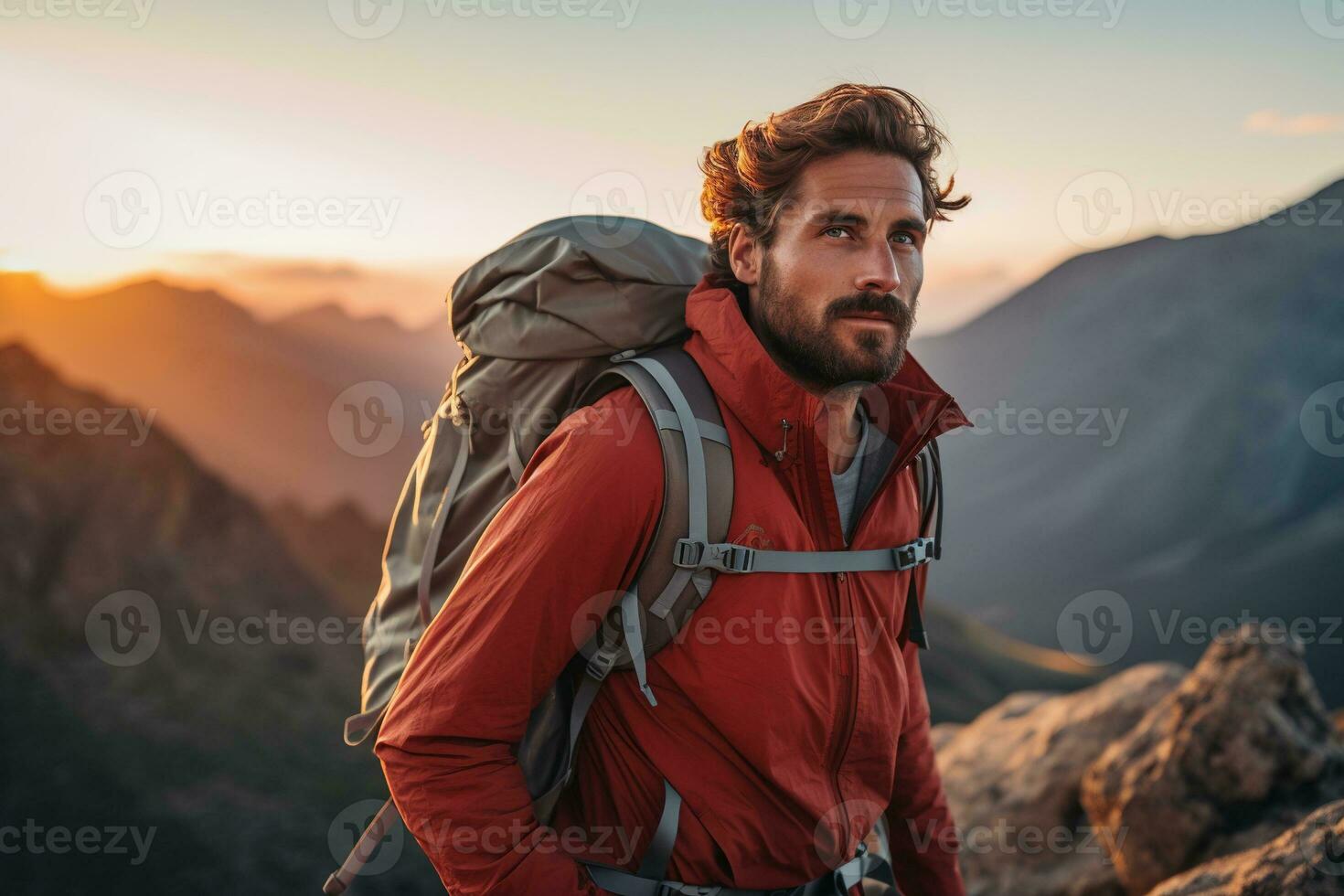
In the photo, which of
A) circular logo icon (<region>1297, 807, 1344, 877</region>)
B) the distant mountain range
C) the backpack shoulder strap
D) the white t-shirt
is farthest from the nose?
the distant mountain range

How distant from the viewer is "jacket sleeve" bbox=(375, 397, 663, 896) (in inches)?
71.2

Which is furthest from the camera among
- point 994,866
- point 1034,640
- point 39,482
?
point 1034,640

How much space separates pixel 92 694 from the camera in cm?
915

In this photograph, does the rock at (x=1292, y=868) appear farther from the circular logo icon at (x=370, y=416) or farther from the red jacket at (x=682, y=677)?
the circular logo icon at (x=370, y=416)

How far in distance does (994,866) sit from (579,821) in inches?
135

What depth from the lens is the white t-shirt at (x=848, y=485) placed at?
232 cm

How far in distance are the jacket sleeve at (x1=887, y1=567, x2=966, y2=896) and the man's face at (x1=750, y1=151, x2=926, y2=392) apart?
1.04 metres

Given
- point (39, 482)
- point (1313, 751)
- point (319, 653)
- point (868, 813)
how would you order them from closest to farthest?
point (868, 813) < point (1313, 751) < point (39, 482) < point (319, 653)

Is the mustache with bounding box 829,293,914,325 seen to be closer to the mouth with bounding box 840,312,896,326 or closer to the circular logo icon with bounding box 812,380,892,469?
the mouth with bounding box 840,312,896,326

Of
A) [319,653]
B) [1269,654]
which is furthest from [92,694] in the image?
[1269,654]

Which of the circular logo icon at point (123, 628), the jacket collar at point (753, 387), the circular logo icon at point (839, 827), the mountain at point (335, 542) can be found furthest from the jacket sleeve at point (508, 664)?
the mountain at point (335, 542)

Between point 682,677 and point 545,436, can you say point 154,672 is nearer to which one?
point 545,436

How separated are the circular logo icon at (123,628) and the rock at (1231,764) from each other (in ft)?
27.7

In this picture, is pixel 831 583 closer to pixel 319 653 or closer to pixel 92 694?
pixel 92 694
